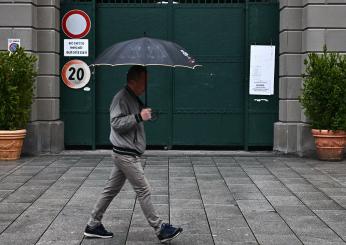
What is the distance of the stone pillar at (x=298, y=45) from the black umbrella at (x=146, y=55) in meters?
6.92

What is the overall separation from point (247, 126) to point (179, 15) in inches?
119

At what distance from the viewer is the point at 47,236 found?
640 cm

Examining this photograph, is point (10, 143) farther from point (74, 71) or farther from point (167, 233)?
point (167, 233)

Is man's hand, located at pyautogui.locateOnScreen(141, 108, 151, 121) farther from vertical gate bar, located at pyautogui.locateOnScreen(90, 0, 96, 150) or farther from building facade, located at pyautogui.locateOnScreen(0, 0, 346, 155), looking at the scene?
vertical gate bar, located at pyautogui.locateOnScreen(90, 0, 96, 150)

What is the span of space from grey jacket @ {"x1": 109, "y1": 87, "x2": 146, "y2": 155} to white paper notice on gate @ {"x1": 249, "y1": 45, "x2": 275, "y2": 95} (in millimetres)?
7439

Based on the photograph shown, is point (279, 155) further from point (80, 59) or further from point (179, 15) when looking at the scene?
point (80, 59)

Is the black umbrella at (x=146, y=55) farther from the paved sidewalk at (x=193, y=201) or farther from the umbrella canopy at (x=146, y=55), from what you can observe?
the paved sidewalk at (x=193, y=201)

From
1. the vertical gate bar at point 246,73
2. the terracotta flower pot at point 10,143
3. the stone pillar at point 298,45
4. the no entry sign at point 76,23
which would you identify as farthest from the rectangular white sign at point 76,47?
the stone pillar at point 298,45

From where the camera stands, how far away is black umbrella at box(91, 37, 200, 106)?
5785 millimetres

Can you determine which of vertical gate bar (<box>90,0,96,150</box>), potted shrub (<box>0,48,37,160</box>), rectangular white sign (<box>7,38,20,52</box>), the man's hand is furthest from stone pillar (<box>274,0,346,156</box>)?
the man's hand

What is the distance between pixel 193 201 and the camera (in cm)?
820

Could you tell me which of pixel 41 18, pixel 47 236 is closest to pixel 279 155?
pixel 41 18

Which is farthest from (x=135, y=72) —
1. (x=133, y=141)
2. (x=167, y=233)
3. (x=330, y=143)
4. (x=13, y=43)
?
(x=13, y=43)

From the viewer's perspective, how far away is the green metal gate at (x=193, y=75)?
13352 mm
